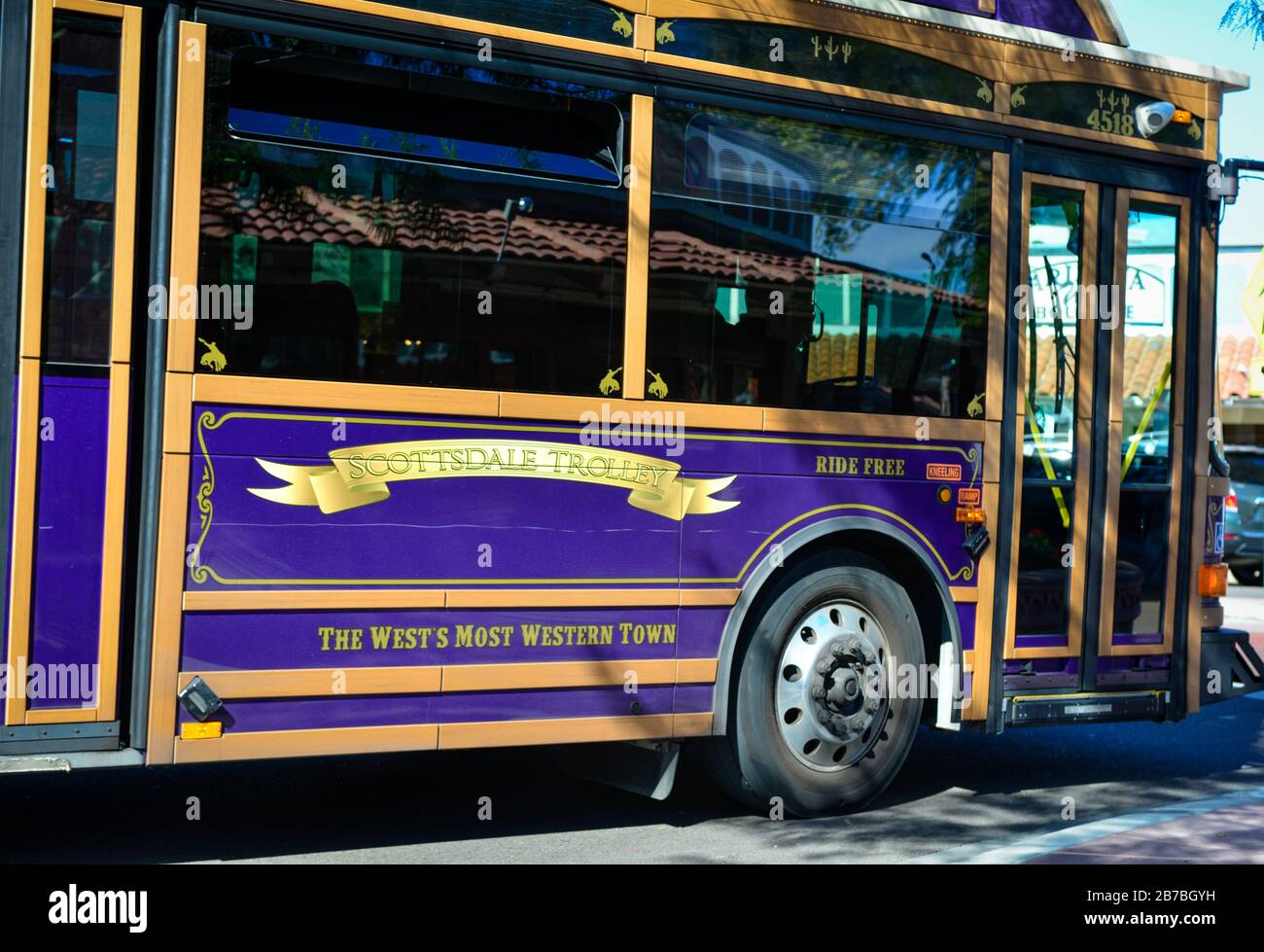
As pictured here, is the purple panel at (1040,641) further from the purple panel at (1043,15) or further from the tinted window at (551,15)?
the tinted window at (551,15)

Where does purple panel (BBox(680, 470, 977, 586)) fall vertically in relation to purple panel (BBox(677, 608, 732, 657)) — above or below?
above

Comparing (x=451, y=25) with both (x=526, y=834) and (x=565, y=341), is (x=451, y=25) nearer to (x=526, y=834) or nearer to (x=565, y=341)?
(x=565, y=341)

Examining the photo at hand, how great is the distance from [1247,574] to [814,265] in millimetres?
16282

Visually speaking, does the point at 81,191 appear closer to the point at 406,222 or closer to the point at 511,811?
the point at 406,222

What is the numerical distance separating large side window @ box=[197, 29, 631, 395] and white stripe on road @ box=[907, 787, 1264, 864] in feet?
7.63

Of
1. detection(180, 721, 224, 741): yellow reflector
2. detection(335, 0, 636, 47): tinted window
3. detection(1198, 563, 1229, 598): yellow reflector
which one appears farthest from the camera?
detection(1198, 563, 1229, 598): yellow reflector

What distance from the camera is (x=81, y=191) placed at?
16.6ft

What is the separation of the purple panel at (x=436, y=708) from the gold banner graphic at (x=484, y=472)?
708 mm

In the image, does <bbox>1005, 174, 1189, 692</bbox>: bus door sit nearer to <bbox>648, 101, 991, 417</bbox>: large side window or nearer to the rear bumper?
the rear bumper

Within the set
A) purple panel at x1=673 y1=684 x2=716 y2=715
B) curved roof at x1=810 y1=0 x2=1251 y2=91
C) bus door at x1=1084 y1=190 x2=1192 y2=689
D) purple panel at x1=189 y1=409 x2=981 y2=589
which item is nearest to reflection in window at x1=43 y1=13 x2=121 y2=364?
purple panel at x1=189 y1=409 x2=981 y2=589

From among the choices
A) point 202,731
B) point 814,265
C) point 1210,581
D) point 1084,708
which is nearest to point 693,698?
point 814,265

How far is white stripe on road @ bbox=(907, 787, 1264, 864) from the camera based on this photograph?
5.76 meters

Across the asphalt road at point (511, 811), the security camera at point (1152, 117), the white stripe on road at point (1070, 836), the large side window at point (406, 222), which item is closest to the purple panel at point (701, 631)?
the asphalt road at point (511, 811)

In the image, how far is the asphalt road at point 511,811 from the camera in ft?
19.5
